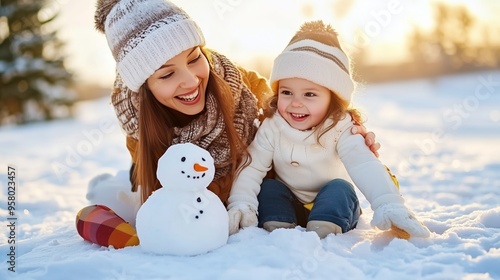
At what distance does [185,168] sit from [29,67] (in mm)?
15419

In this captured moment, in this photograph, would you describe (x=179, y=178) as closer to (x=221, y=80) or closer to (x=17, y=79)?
(x=221, y=80)

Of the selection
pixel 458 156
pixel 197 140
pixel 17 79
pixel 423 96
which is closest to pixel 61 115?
pixel 17 79

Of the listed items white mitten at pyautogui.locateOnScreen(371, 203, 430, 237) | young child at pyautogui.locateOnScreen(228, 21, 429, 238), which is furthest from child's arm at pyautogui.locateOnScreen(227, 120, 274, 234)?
white mitten at pyautogui.locateOnScreen(371, 203, 430, 237)

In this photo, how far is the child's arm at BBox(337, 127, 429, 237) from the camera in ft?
6.38

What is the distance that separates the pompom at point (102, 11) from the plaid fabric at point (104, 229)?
3.13 ft

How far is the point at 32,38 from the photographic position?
1573cm

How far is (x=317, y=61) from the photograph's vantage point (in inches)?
90.8

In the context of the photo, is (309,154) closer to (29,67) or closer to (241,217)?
(241,217)

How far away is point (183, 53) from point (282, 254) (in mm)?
1109

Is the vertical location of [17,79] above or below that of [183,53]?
above

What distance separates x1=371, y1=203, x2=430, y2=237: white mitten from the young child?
3.6 inches

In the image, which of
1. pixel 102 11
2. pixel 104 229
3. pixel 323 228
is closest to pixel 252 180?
pixel 323 228

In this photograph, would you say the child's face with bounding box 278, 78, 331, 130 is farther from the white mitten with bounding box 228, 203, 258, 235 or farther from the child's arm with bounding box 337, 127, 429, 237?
the white mitten with bounding box 228, 203, 258, 235

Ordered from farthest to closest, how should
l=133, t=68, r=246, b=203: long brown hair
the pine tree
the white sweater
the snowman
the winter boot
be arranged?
the pine tree
l=133, t=68, r=246, b=203: long brown hair
the white sweater
the winter boot
the snowman
